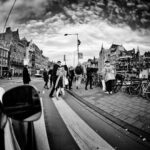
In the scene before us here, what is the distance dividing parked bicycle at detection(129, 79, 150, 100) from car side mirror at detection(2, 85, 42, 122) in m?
6.80

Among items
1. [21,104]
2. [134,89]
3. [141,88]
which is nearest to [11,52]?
[134,89]

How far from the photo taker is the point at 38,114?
98cm

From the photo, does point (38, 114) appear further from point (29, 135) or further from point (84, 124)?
point (84, 124)

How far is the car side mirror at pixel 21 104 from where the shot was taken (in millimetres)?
941

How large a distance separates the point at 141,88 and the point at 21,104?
7376 millimetres

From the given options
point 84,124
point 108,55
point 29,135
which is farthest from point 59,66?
point 108,55

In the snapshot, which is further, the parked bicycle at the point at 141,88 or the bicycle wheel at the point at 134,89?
the bicycle wheel at the point at 134,89

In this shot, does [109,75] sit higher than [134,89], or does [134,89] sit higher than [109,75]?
[109,75]

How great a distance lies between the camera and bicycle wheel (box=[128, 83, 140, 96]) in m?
7.35

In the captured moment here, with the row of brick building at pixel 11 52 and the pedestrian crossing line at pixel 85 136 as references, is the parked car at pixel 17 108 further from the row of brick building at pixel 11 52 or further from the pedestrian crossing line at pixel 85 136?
the row of brick building at pixel 11 52

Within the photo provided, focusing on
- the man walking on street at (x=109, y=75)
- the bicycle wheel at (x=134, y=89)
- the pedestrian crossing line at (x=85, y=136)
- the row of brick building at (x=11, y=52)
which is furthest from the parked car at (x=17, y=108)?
the row of brick building at (x=11, y=52)

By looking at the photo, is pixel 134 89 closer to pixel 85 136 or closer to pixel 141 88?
pixel 141 88

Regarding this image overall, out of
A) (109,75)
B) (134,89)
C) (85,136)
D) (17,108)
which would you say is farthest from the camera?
(109,75)

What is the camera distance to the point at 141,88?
22.9ft
